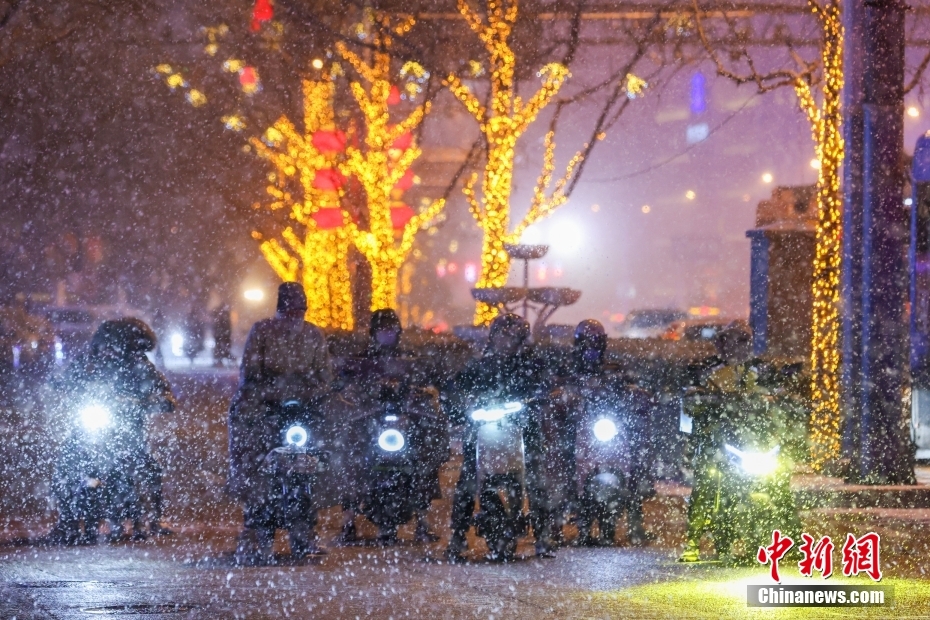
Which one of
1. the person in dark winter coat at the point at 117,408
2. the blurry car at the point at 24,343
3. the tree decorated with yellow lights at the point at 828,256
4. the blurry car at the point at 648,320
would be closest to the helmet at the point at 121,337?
the person in dark winter coat at the point at 117,408

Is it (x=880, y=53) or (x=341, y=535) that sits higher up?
(x=880, y=53)

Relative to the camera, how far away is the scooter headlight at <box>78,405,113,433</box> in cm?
970

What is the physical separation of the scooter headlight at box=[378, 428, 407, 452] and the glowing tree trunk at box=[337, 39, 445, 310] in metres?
16.1

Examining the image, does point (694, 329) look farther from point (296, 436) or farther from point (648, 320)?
point (296, 436)

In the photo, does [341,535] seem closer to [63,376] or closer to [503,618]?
[63,376]

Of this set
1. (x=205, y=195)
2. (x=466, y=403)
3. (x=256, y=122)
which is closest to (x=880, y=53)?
(x=466, y=403)

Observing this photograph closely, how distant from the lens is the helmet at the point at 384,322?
9.86 m

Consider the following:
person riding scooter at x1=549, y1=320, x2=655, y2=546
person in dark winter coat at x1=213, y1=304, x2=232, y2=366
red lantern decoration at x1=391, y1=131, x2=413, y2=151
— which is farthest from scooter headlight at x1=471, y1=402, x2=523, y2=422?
person in dark winter coat at x1=213, y1=304, x2=232, y2=366

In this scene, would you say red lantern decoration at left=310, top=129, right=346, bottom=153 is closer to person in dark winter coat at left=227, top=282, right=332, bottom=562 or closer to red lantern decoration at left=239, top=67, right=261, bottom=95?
red lantern decoration at left=239, top=67, right=261, bottom=95

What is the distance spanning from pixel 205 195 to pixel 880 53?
3136 centimetres

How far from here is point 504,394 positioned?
889 centimetres

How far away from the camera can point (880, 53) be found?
12570mm

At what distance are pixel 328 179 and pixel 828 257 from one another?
653 inches

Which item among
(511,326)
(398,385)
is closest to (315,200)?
(398,385)
